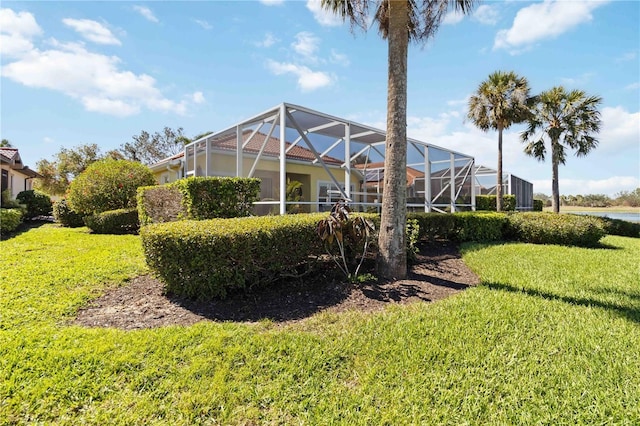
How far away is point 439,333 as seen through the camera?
3.52 meters

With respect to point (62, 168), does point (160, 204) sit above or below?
below

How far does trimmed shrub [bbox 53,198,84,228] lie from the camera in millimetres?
14242

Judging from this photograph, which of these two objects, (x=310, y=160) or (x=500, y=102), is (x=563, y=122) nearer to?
(x=500, y=102)

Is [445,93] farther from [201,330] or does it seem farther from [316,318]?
[201,330]

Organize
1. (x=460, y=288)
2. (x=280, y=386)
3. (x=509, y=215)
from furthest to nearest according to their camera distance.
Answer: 1. (x=509, y=215)
2. (x=460, y=288)
3. (x=280, y=386)

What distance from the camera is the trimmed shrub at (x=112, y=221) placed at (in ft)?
38.8

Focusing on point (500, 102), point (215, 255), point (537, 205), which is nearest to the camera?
point (215, 255)

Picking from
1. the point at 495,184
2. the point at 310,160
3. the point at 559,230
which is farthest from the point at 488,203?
the point at 310,160

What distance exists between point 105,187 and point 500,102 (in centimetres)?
2105

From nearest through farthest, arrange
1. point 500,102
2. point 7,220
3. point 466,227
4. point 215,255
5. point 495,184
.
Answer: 1. point 215,255
2. point 466,227
3. point 7,220
4. point 500,102
5. point 495,184

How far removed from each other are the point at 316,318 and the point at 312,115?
272 inches

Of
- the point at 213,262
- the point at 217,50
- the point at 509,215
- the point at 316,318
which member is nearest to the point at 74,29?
the point at 217,50

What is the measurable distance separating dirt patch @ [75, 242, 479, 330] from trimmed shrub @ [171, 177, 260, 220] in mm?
2118

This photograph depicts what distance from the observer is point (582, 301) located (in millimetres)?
4629
